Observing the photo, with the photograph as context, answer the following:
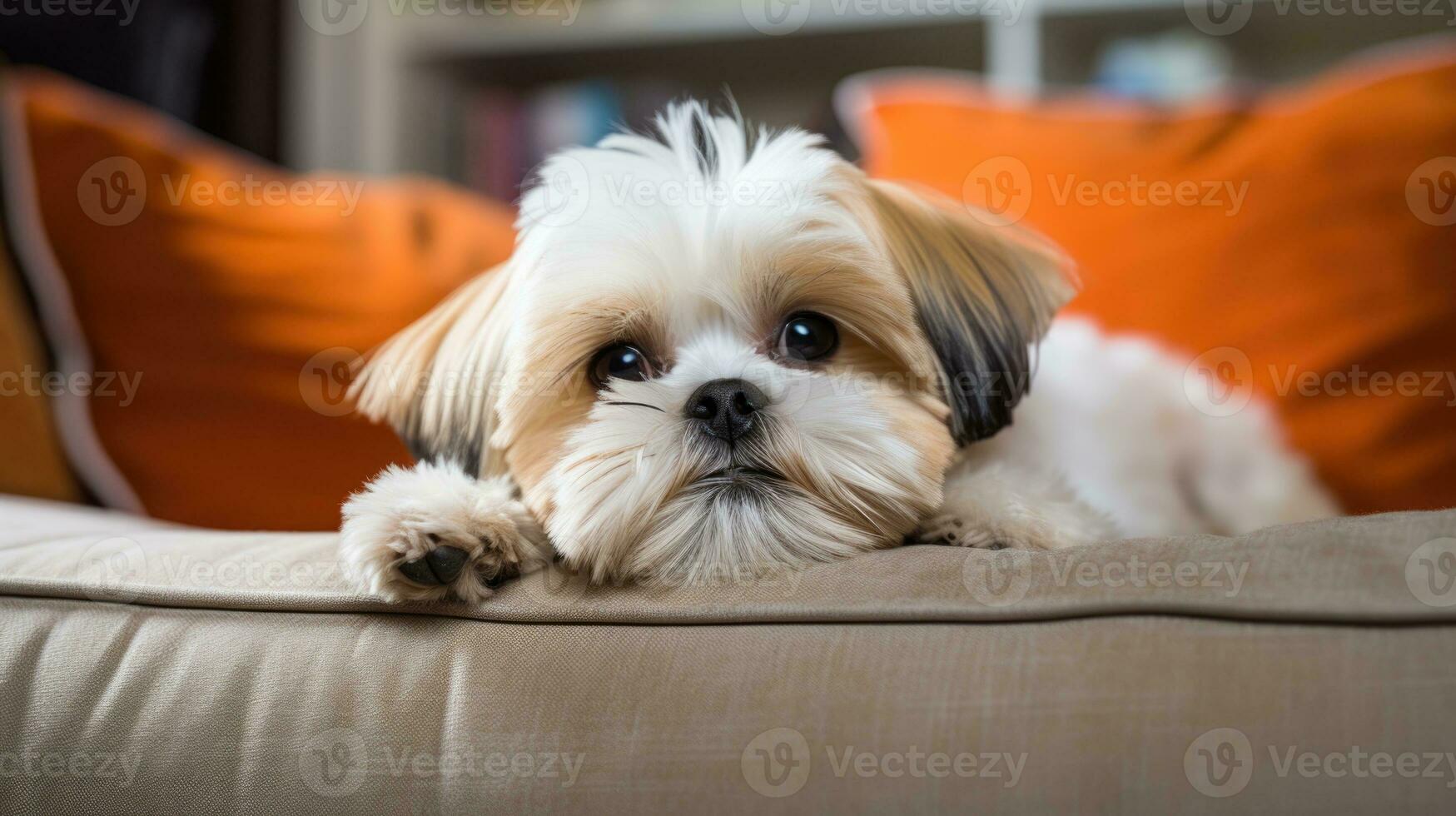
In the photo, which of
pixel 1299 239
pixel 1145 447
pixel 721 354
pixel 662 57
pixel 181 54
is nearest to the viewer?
pixel 721 354

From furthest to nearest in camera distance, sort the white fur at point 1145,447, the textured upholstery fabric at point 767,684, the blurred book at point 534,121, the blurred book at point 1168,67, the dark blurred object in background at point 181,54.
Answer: the blurred book at point 534,121 → the blurred book at point 1168,67 → the dark blurred object in background at point 181,54 → the white fur at point 1145,447 → the textured upholstery fabric at point 767,684

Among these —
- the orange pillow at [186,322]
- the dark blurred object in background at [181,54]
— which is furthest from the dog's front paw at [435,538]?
the dark blurred object in background at [181,54]

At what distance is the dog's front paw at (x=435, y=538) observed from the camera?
0.98 m

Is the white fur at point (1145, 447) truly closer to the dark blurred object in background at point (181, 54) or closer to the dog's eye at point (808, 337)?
the dog's eye at point (808, 337)

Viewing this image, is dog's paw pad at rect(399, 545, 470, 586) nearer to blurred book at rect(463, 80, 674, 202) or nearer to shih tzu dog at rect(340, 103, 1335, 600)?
shih tzu dog at rect(340, 103, 1335, 600)

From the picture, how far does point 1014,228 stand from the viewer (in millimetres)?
1389

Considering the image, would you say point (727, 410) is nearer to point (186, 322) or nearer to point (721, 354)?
point (721, 354)

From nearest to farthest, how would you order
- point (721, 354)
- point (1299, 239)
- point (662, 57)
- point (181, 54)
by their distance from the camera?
point (721, 354), point (1299, 239), point (181, 54), point (662, 57)

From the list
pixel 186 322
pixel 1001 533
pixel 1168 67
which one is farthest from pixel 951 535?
pixel 1168 67

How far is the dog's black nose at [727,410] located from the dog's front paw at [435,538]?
0.22 m

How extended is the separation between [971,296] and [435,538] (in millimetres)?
664

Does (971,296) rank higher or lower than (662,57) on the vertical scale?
lower

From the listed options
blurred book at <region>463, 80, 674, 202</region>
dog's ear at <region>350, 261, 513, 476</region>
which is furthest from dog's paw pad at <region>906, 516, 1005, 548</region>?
blurred book at <region>463, 80, 674, 202</region>

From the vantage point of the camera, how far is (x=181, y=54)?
2.88 metres
